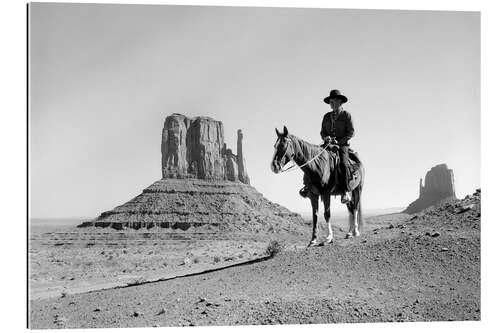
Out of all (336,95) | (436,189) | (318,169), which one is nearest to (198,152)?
(436,189)

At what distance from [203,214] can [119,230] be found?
1562cm

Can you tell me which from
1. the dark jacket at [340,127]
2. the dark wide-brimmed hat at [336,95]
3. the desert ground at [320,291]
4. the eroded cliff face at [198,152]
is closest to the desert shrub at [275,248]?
the desert ground at [320,291]

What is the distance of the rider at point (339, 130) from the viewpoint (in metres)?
11.1

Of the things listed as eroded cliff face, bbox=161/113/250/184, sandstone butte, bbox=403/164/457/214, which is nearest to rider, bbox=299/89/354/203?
sandstone butte, bbox=403/164/457/214

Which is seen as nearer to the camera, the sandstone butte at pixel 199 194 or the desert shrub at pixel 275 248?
the desert shrub at pixel 275 248

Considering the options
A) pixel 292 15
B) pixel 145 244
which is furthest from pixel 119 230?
pixel 292 15

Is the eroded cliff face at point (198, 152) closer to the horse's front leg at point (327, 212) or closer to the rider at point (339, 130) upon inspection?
the rider at point (339, 130)

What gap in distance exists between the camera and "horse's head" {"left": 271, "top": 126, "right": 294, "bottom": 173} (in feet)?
31.7

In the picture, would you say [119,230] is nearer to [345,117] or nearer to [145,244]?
[145,244]

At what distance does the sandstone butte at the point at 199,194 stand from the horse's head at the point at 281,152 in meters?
75.9

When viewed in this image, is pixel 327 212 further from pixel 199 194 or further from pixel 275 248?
pixel 199 194

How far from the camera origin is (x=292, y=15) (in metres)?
11.6

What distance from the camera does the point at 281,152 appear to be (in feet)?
31.9

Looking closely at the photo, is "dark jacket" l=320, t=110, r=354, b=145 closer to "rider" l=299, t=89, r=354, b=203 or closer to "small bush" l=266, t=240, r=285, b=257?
"rider" l=299, t=89, r=354, b=203
